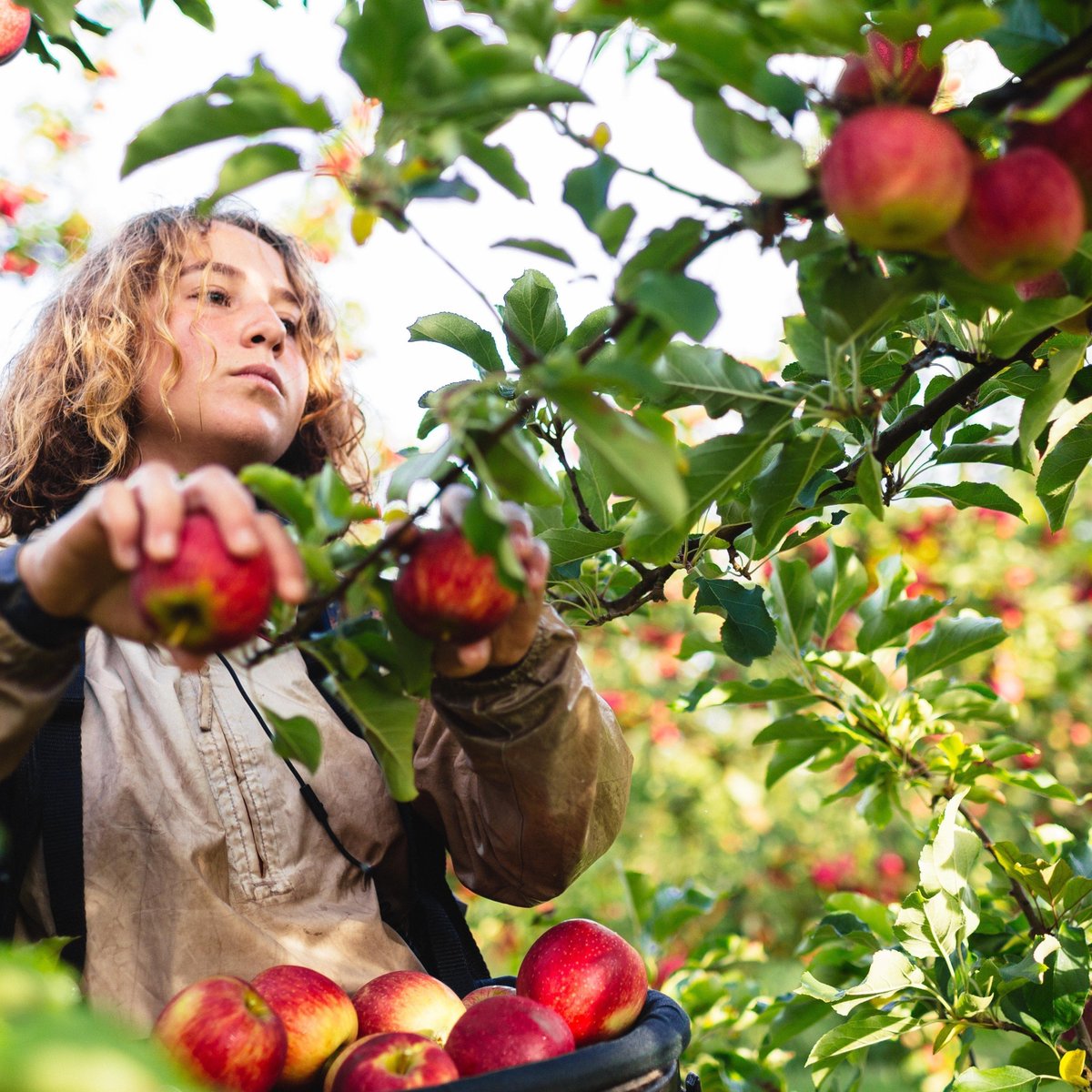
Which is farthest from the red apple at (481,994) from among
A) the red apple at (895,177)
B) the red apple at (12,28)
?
the red apple at (12,28)

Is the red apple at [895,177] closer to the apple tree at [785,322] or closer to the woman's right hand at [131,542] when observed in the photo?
the apple tree at [785,322]

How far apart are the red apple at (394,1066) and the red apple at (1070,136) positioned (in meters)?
0.74

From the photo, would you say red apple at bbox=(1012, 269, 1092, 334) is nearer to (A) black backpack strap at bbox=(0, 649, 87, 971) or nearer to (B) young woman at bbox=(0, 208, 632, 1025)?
(B) young woman at bbox=(0, 208, 632, 1025)

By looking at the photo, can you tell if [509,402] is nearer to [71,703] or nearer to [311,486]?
[311,486]

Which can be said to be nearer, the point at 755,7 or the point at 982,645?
the point at 755,7

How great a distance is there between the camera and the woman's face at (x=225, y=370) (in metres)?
1.40

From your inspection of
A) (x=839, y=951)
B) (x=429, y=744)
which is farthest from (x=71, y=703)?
(x=839, y=951)

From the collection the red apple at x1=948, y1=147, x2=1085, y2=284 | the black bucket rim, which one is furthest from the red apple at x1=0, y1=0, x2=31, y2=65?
the black bucket rim

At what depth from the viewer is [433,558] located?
0.71 m

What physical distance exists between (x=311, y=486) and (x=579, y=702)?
412mm

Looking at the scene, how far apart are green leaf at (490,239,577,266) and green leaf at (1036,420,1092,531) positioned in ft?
1.89

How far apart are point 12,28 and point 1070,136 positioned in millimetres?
1203

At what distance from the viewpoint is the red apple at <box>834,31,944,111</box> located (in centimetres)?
69

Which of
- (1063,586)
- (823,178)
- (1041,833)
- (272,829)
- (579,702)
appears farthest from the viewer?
(1063,586)
